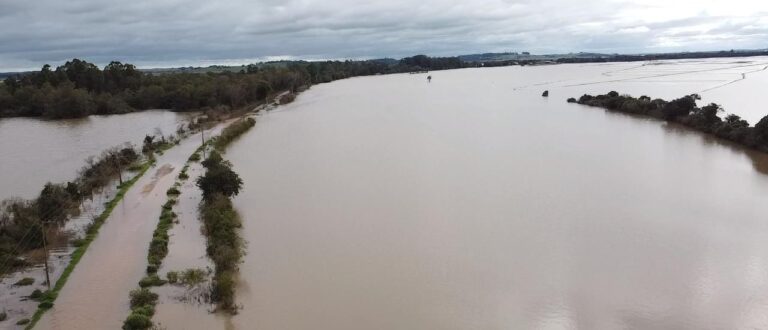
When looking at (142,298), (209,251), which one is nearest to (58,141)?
(209,251)

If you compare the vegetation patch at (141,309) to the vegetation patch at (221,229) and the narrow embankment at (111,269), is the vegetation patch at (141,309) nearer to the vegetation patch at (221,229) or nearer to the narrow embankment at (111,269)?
the narrow embankment at (111,269)

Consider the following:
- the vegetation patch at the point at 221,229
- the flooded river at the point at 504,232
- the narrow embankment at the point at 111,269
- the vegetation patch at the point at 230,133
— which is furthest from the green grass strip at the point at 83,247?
the vegetation patch at the point at 230,133

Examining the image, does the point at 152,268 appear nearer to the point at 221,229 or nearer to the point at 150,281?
the point at 150,281

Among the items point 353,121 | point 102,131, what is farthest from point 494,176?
point 102,131

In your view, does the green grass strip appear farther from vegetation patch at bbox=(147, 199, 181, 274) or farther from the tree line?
vegetation patch at bbox=(147, 199, 181, 274)

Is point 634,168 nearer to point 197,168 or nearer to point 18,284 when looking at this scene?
point 197,168

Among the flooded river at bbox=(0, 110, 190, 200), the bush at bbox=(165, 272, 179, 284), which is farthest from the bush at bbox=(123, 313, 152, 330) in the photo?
the flooded river at bbox=(0, 110, 190, 200)
